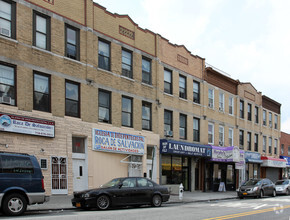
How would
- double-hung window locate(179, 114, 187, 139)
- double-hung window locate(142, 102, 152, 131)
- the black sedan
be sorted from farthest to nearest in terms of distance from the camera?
double-hung window locate(179, 114, 187, 139), double-hung window locate(142, 102, 152, 131), the black sedan

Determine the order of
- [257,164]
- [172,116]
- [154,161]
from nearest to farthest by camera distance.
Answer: [154,161]
[172,116]
[257,164]

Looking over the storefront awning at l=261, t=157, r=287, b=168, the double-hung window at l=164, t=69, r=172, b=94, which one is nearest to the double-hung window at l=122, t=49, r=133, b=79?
the double-hung window at l=164, t=69, r=172, b=94

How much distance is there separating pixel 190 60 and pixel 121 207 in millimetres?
16254

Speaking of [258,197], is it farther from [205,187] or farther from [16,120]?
[16,120]

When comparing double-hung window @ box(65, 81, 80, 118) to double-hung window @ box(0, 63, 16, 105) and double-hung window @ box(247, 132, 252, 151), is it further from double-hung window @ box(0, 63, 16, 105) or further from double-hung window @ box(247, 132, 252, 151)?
double-hung window @ box(247, 132, 252, 151)

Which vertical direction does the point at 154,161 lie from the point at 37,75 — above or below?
below

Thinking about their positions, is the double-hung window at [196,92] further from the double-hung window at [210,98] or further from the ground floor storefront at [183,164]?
the ground floor storefront at [183,164]

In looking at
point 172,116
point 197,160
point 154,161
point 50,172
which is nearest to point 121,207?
point 50,172

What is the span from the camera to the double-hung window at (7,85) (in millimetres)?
17016

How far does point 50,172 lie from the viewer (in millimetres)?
18484

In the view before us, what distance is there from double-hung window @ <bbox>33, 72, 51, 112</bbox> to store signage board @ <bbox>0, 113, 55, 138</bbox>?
80 centimetres

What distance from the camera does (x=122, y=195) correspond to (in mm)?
15656

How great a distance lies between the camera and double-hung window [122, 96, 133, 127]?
23.5 meters

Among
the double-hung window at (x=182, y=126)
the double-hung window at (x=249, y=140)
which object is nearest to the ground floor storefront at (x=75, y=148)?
the double-hung window at (x=182, y=126)
